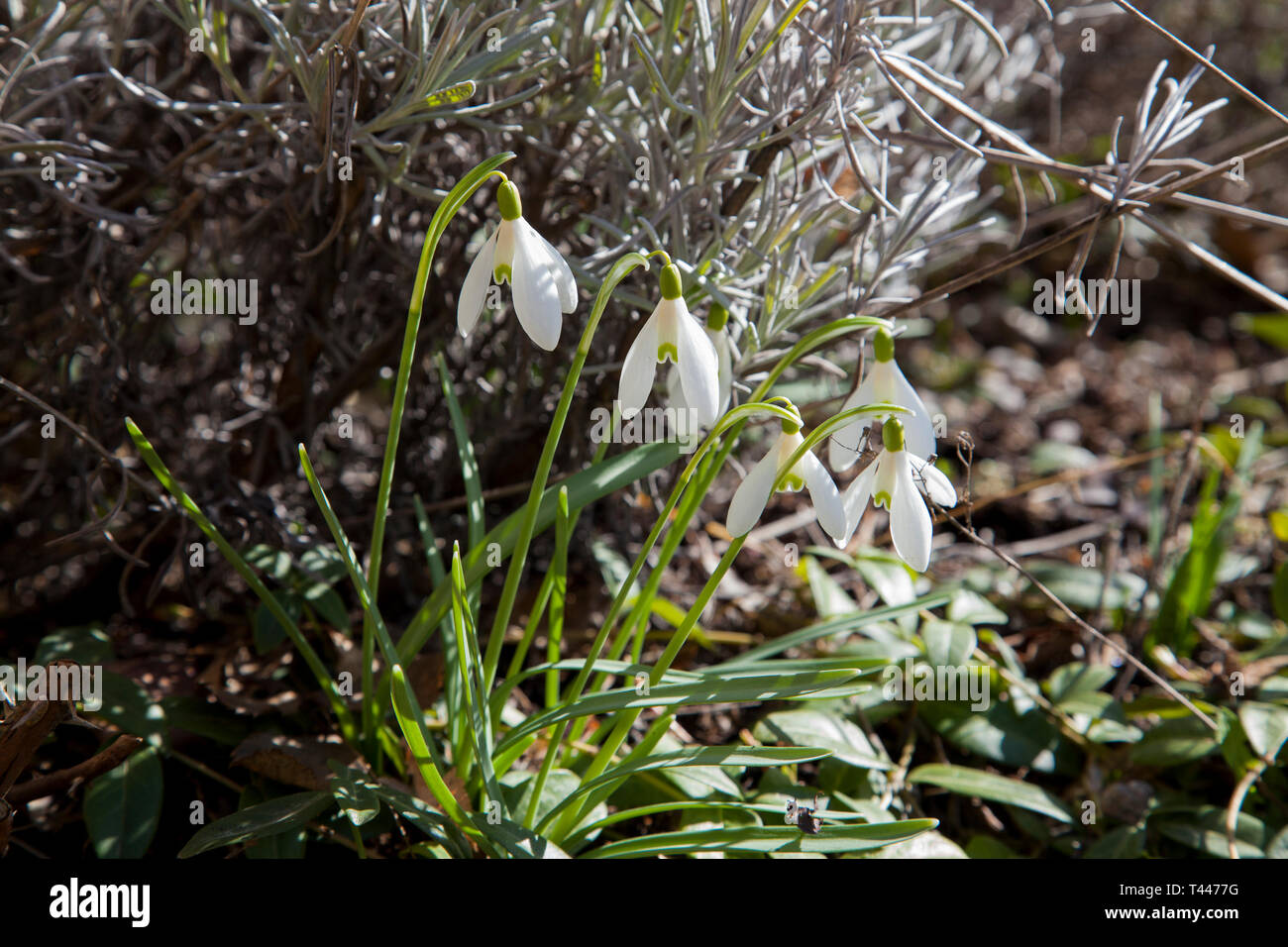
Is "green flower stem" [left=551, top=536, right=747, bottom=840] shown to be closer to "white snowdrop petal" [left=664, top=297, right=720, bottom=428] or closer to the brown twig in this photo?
"white snowdrop petal" [left=664, top=297, right=720, bottom=428]

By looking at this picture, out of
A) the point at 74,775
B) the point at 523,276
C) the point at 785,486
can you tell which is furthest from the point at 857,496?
the point at 74,775

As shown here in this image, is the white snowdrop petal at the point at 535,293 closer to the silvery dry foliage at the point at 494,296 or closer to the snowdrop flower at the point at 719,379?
the silvery dry foliage at the point at 494,296

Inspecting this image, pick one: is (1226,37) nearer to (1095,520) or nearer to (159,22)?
(1095,520)

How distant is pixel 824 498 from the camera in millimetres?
979

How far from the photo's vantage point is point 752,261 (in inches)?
55.7

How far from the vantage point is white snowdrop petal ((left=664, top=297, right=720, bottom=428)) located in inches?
37.2

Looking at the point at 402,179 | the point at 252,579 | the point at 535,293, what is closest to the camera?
the point at 535,293

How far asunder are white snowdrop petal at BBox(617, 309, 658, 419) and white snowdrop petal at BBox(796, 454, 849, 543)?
7.3 inches

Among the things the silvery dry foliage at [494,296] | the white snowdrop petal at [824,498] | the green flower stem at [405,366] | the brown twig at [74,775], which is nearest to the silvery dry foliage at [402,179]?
the silvery dry foliage at [494,296]

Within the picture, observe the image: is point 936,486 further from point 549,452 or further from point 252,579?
point 252,579

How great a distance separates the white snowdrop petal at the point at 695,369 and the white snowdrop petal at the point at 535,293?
0.11m

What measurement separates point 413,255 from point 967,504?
96cm

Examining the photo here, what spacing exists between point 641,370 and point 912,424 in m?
0.30
